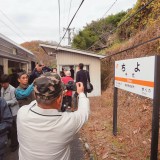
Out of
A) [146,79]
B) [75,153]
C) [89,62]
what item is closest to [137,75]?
[146,79]

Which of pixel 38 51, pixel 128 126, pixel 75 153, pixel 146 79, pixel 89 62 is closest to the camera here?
pixel 146 79

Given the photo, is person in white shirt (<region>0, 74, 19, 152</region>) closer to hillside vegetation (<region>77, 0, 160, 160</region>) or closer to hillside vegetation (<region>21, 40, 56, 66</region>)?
hillside vegetation (<region>77, 0, 160, 160</region>)

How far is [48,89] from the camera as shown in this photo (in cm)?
148

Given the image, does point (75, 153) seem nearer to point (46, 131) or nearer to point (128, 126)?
point (128, 126)

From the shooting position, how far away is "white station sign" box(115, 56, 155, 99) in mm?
3482

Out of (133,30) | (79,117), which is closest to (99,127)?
(79,117)

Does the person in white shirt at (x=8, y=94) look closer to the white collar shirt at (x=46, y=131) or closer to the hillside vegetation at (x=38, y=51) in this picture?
the white collar shirt at (x=46, y=131)

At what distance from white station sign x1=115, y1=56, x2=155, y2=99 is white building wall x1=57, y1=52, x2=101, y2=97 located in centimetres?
718

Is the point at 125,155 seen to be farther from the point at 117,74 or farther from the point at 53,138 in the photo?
the point at 53,138

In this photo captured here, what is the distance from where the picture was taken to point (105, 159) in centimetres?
430

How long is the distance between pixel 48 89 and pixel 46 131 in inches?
11.8

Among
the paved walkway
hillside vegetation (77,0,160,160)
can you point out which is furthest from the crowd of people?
the paved walkway

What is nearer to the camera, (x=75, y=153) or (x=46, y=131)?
(x=46, y=131)

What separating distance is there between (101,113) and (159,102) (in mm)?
4766
